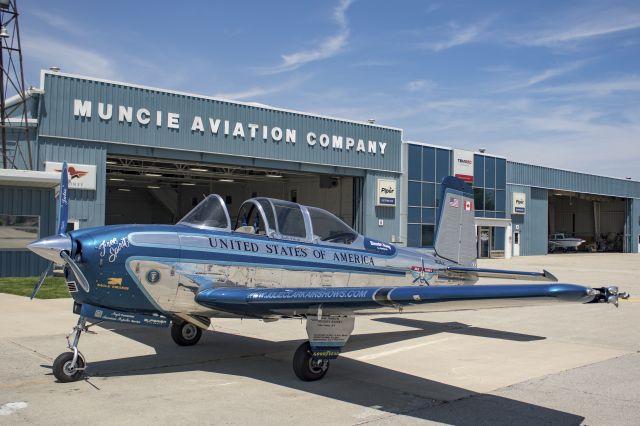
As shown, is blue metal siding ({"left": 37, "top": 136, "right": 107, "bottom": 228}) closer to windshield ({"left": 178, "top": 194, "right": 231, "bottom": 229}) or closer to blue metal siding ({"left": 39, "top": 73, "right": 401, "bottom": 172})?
blue metal siding ({"left": 39, "top": 73, "right": 401, "bottom": 172})

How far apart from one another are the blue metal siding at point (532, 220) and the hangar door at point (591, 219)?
1102cm

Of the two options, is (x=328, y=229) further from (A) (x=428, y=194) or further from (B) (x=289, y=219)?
(A) (x=428, y=194)

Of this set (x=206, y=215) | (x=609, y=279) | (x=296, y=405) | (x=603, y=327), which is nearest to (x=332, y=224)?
(x=206, y=215)

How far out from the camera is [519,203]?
4222cm

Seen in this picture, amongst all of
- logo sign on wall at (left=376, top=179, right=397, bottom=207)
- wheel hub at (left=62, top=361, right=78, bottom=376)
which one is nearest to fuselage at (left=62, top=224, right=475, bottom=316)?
wheel hub at (left=62, top=361, right=78, bottom=376)

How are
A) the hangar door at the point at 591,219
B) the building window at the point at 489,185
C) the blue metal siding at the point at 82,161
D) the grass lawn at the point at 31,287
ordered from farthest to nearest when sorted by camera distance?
the hangar door at the point at 591,219 → the building window at the point at 489,185 → the blue metal siding at the point at 82,161 → the grass lawn at the point at 31,287

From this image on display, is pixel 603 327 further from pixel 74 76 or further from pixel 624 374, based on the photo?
pixel 74 76

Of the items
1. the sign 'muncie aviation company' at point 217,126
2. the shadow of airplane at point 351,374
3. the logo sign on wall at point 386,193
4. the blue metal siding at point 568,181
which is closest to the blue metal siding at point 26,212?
the sign 'muncie aviation company' at point 217,126

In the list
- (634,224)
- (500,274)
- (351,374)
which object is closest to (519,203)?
(634,224)

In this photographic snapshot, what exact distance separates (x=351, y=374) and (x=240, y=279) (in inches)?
75.2

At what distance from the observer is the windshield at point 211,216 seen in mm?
7910

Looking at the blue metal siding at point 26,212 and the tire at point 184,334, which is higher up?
the blue metal siding at point 26,212

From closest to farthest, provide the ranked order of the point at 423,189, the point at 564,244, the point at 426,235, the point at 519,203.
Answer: the point at 423,189, the point at 426,235, the point at 519,203, the point at 564,244

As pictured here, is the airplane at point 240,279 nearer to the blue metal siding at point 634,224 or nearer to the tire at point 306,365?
the tire at point 306,365
